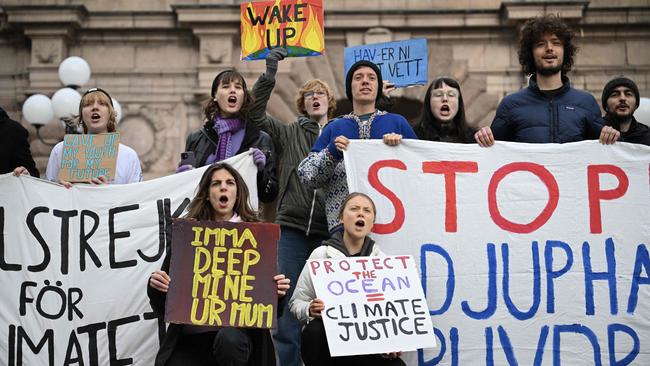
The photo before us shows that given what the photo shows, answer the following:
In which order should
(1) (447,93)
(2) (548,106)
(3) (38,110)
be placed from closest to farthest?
(2) (548,106), (1) (447,93), (3) (38,110)

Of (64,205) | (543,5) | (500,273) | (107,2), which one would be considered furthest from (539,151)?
(107,2)

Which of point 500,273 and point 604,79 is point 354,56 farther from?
point 604,79

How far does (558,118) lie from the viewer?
528 cm

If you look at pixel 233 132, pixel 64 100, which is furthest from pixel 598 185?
pixel 64 100

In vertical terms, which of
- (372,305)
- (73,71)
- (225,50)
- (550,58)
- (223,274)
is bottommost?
(372,305)

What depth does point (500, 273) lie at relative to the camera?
5.01 m

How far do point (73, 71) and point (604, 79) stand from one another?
698 cm

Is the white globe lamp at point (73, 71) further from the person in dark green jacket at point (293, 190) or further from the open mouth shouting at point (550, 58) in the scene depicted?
the open mouth shouting at point (550, 58)

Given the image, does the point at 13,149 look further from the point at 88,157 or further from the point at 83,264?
the point at 83,264

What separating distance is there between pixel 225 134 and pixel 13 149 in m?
1.45

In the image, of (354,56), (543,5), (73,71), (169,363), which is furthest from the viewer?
(543,5)

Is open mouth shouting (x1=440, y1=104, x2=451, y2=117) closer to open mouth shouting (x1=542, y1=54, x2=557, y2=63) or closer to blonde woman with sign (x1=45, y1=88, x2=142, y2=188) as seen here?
open mouth shouting (x1=542, y1=54, x2=557, y2=63)

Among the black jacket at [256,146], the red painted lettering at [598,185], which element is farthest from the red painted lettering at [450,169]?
the black jacket at [256,146]

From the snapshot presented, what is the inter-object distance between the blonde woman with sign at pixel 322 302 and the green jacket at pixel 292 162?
2.04 ft
